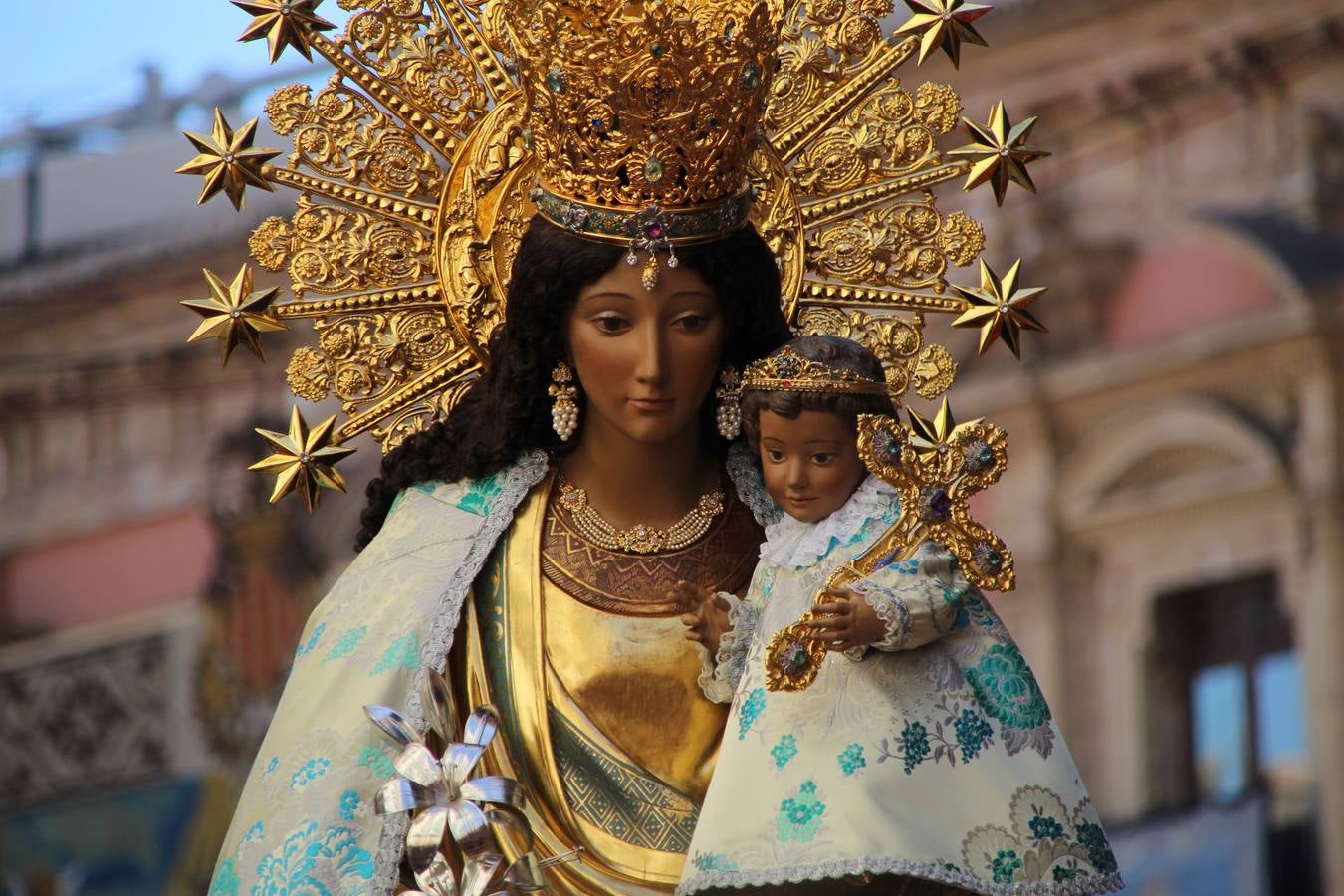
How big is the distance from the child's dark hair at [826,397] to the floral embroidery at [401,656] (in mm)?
741

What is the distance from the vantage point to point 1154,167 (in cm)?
1291

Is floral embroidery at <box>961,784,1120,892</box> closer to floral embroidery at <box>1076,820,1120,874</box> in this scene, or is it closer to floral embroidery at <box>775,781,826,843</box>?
floral embroidery at <box>1076,820,1120,874</box>

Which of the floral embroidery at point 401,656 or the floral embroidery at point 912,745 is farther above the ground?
the floral embroidery at point 401,656

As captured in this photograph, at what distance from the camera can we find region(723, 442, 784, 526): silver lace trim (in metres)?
5.71

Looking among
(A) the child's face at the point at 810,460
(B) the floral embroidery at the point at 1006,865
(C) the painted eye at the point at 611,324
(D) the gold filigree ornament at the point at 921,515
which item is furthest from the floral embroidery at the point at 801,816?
(C) the painted eye at the point at 611,324

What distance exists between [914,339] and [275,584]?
8624 millimetres

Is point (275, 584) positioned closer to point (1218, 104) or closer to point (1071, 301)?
point (1071, 301)

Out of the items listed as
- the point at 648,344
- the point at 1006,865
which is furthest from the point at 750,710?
the point at 648,344

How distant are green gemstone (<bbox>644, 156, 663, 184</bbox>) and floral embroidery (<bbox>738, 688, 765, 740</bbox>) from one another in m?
1.00

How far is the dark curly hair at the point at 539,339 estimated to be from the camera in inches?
219

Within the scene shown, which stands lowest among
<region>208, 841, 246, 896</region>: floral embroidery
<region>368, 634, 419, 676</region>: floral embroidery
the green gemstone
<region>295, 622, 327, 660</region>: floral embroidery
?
<region>208, 841, 246, 896</region>: floral embroidery

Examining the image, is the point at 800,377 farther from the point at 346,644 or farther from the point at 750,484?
the point at 346,644

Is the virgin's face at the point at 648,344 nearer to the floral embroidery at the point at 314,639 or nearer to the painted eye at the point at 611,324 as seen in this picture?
the painted eye at the point at 611,324

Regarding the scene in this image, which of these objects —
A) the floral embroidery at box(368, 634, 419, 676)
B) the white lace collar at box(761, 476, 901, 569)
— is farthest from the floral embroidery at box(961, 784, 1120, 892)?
the floral embroidery at box(368, 634, 419, 676)
